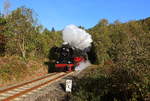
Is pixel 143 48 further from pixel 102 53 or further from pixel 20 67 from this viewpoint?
pixel 102 53

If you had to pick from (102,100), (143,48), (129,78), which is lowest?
(102,100)

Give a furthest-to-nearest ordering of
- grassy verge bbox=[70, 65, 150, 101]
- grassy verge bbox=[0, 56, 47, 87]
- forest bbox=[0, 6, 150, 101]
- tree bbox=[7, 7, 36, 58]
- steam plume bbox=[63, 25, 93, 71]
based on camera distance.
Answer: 1. steam plume bbox=[63, 25, 93, 71]
2. tree bbox=[7, 7, 36, 58]
3. grassy verge bbox=[0, 56, 47, 87]
4. forest bbox=[0, 6, 150, 101]
5. grassy verge bbox=[70, 65, 150, 101]

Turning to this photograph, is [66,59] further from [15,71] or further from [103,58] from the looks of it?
[103,58]

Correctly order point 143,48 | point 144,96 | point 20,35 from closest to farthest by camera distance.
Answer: point 144,96 < point 143,48 < point 20,35

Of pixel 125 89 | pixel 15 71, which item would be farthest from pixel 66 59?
pixel 125 89

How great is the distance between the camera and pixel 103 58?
109ft

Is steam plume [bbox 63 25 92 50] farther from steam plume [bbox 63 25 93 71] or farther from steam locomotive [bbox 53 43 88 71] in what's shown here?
steam locomotive [bbox 53 43 88 71]

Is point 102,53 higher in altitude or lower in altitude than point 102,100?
higher

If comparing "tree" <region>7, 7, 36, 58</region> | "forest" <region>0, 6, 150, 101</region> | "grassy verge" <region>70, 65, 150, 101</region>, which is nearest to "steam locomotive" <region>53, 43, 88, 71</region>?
"forest" <region>0, 6, 150, 101</region>

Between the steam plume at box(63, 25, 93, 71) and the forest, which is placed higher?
the steam plume at box(63, 25, 93, 71)

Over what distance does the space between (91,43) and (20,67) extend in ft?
76.7

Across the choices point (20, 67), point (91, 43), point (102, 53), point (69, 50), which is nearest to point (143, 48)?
point (20, 67)

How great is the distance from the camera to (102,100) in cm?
859

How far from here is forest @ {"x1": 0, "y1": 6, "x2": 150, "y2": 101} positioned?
6.95m
